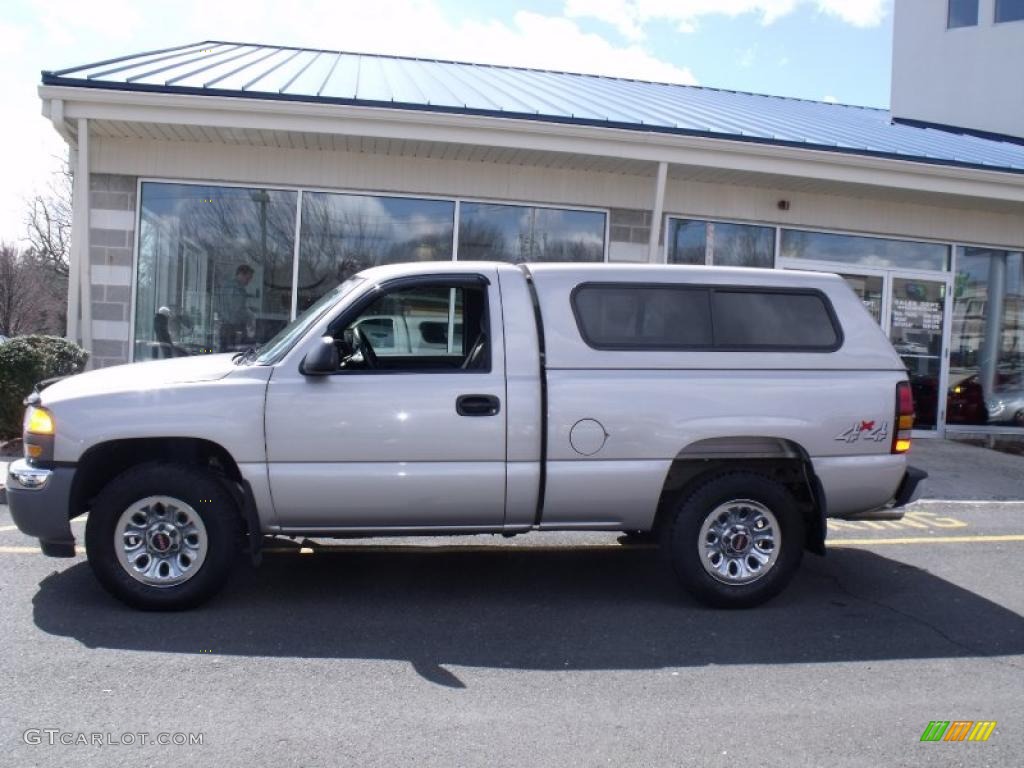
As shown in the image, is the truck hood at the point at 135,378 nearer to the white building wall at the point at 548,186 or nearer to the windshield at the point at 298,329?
the windshield at the point at 298,329

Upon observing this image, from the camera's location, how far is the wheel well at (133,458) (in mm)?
5067

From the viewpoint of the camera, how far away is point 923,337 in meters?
13.2

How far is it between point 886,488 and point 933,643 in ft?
3.17

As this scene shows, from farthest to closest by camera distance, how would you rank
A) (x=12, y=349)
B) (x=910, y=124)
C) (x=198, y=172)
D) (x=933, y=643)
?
1. (x=910, y=124)
2. (x=198, y=172)
3. (x=12, y=349)
4. (x=933, y=643)

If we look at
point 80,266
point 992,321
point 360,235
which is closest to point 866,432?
point 360,235

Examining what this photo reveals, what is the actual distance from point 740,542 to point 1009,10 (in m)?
15.4

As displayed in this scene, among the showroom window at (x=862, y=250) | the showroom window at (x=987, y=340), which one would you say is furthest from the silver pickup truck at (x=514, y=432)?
the showroom window at (x=987, y=340)

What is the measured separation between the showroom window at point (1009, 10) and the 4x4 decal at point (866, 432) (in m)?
14.5

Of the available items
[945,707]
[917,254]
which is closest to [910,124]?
[917,254]

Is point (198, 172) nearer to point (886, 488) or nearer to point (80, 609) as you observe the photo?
point (80, 609)

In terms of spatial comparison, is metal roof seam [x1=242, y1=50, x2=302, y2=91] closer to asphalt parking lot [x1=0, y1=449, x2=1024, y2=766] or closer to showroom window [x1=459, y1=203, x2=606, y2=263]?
showroom window [x1=459, y1=203, x2=606, y2=263]

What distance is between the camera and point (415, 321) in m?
6.14

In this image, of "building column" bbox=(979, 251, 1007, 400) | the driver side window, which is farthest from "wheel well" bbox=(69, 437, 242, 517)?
"building column" bbox=(979, 251, 1007, 400)

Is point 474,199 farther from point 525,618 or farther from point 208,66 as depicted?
point 525,618
